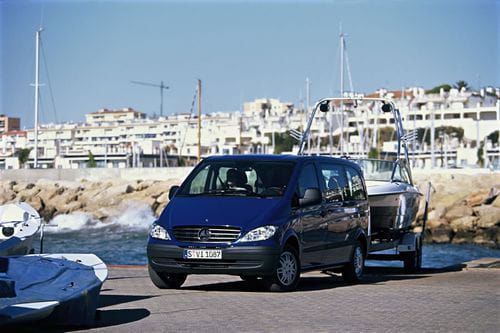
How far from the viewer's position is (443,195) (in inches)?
2336

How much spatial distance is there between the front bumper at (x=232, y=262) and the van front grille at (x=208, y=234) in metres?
0.14

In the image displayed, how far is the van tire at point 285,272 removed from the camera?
43.6 ft

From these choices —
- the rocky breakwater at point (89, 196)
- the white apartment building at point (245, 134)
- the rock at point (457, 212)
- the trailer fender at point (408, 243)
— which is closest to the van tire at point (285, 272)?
the trailer fender at point (408, 243)

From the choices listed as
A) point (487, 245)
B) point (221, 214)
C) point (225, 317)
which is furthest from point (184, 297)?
point (487, 245)

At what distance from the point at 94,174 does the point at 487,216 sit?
37.8 metres

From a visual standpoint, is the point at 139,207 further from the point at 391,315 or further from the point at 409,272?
the point at 391,315

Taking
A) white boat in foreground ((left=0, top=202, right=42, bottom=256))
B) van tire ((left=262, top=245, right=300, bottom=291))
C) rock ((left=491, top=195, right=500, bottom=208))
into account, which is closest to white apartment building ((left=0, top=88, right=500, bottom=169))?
rock ((left=491, top=195, right=500, bottom=208))

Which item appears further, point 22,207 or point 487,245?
point 487,245

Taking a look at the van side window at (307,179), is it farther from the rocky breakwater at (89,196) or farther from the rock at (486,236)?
the rocky breakwater at (89,196)

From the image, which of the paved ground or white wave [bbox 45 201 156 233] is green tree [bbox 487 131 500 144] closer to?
white wave [bbox 45 201 156 233]

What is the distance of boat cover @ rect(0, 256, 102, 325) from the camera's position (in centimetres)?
941

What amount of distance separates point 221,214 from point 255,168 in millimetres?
1357

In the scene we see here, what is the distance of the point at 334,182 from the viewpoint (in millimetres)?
15305

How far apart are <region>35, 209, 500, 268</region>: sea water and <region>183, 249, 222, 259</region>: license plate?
11.0 metres
